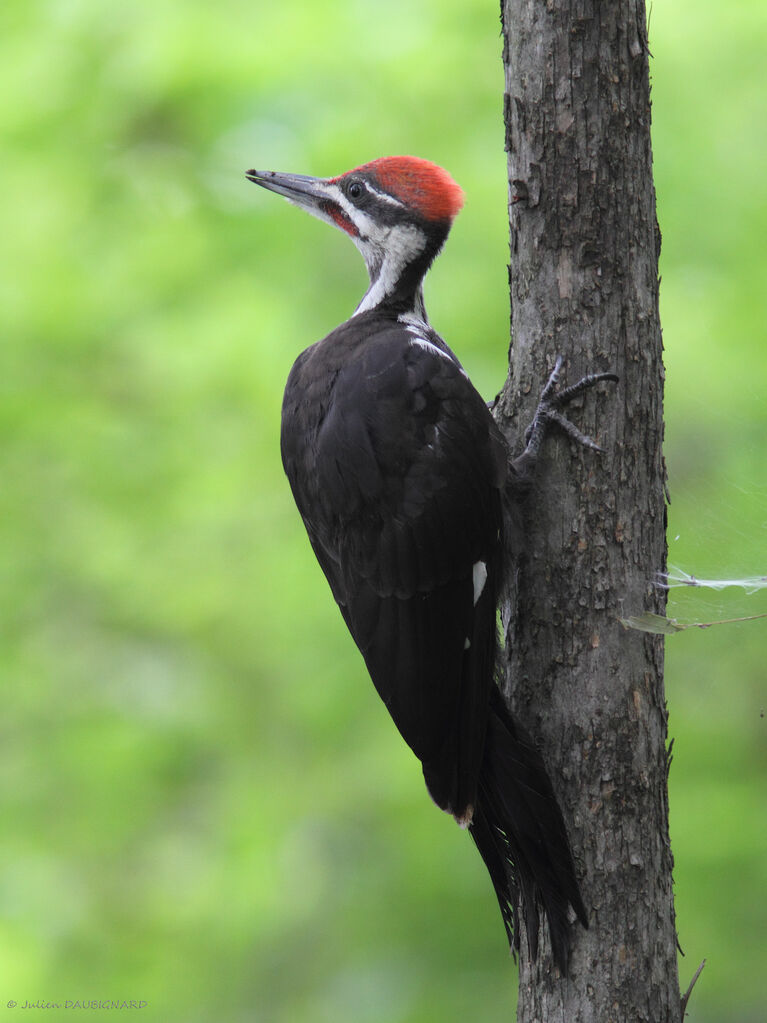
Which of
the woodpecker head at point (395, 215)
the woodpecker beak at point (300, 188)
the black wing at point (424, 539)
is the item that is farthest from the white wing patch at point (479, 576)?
the woodpecker beak at point (300, 188)

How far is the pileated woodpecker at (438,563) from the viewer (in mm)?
2229

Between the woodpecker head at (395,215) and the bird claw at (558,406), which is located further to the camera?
the woodpecker head at (395,215)

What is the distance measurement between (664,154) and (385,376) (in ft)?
5.11

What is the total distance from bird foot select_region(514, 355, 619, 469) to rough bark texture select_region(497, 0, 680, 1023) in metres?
0.02

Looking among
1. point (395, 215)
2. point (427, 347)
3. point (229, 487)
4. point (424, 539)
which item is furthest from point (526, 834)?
point (229, 487)

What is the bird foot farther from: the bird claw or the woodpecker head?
the woodpecker head

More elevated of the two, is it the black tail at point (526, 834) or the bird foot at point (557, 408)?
the bird foot at point (557, 408)

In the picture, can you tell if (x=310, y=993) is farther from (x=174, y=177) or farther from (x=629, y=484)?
(x=174, y=177)

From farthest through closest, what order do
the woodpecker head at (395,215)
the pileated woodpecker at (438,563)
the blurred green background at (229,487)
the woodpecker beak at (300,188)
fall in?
the blurred green background at (229,487) < the woodpecker beak at (300,188) < the woodpecker head at (395,215) < the pileated woodpecker at (438,563)

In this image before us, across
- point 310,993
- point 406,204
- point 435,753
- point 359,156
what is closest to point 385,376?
point 406,204

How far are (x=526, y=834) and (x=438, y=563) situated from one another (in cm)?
60

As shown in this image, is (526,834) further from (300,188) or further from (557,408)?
(300,188)

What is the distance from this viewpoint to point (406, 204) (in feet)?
8.87

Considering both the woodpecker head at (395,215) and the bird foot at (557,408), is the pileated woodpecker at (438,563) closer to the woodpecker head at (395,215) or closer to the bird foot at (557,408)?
the bird foot at (557,408)
